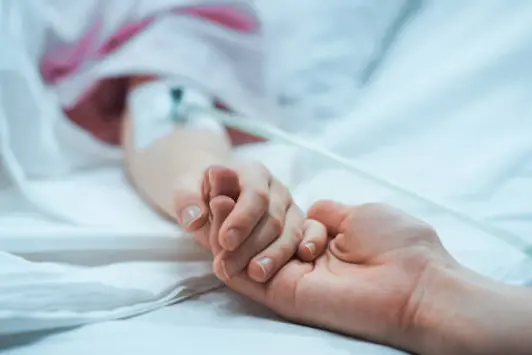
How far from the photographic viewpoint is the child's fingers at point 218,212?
0.54 meters

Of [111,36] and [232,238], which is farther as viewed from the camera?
[111,36]

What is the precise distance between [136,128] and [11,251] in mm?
305

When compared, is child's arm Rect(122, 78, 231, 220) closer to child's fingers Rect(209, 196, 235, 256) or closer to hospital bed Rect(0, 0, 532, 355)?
hospital bed Rect(0, 0, 532, 355)

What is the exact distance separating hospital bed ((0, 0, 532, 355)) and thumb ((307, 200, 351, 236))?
10cm

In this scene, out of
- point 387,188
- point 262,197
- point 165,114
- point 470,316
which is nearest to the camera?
point 470,316

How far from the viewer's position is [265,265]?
1.75ft

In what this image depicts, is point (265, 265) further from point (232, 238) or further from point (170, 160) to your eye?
point (170, 160)

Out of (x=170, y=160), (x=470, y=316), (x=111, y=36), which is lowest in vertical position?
(x=470, y=316)

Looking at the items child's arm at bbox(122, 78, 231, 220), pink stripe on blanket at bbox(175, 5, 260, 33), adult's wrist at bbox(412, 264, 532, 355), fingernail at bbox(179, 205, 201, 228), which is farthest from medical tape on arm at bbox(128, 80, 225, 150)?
adult's wrist at bbox(412, 264, 532, 355)

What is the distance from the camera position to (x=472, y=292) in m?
0.48

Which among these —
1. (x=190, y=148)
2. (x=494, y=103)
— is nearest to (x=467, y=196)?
(x=494, y=103)

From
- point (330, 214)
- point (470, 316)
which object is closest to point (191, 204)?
point (330, 214)

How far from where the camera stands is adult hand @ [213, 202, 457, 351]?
493mm

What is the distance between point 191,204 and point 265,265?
0.10 meters
